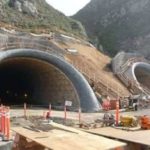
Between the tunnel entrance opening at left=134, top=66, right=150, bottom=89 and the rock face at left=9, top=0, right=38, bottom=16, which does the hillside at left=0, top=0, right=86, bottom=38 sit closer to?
the rock face at left=9, top=0, right=38, bottom=16

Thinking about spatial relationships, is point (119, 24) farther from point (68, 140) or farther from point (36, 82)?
point (68, 140)

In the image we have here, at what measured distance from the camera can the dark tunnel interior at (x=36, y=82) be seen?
32875 millimetres

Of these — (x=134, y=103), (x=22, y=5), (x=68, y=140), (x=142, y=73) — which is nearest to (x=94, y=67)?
(x=142, y=73)

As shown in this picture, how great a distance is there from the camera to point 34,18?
76.7 meters

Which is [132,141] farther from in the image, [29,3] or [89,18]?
[89,18]

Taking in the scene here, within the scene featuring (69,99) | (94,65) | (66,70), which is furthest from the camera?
(94,65)

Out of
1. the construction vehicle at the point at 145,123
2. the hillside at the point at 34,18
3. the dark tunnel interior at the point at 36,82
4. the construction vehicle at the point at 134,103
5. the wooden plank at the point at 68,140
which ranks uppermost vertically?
the hillside at the point at 34,18

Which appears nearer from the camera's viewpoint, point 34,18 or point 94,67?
point 94,67

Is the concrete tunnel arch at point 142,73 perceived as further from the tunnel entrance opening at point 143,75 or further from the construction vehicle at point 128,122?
the construction vehicle at point 128,122

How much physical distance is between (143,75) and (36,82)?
83.9 feet

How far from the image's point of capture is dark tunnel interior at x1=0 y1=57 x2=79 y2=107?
32.9m

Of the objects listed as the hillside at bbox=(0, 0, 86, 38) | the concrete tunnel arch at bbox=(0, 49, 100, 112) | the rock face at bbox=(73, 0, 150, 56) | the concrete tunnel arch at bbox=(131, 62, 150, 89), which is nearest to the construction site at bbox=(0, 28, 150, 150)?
the concrete tunnel arch at bbox=(0, 49, 100, 112)

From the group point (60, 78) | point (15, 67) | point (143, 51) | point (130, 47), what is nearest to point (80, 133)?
point (60, 78)

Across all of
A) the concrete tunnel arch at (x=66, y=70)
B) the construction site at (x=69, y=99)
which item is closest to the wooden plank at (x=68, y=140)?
the construction site at (x=69, y=99)
